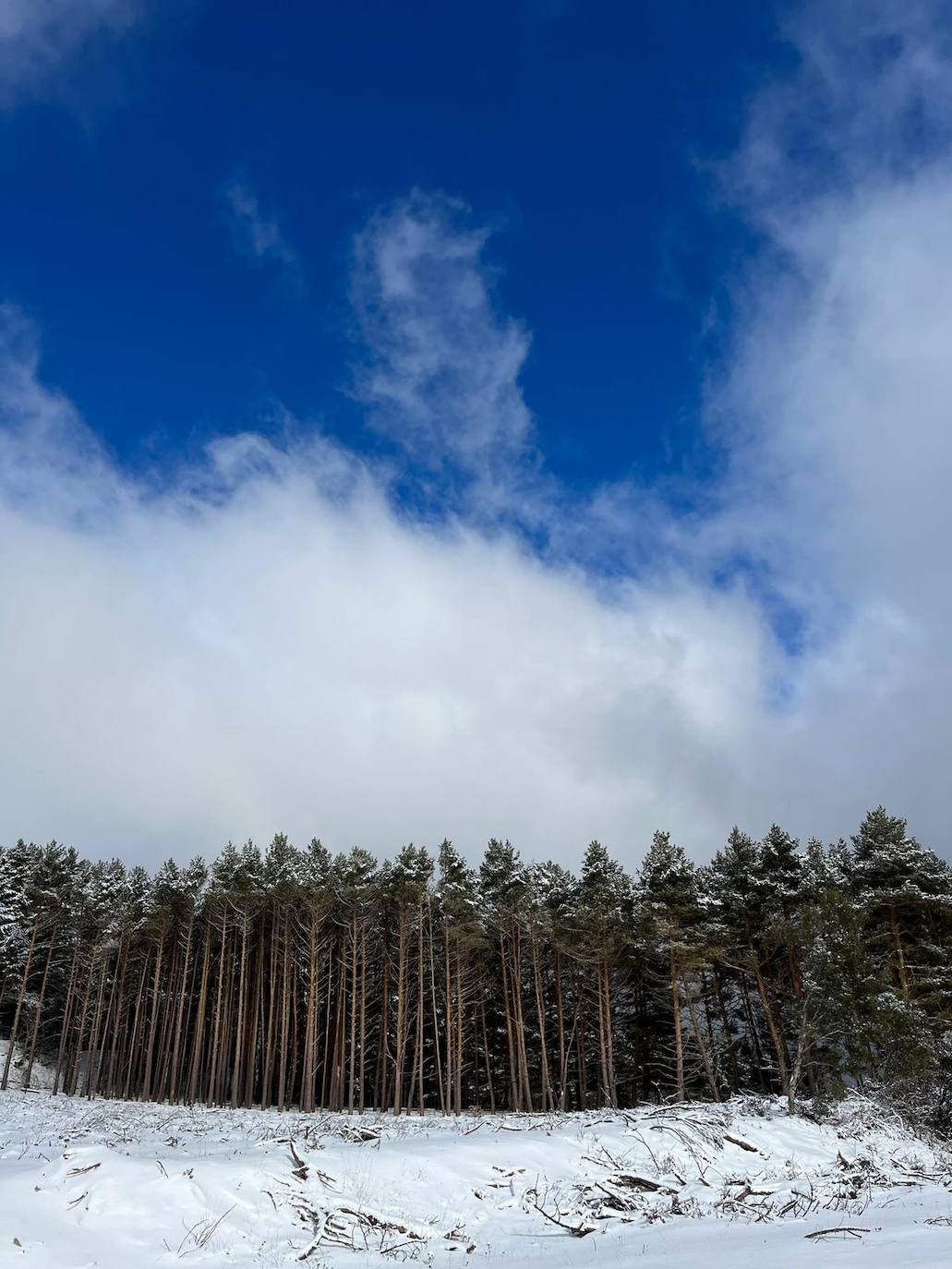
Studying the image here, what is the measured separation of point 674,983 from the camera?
38.9 m

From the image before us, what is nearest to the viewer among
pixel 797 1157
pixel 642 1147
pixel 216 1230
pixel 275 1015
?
pixel 216 1230

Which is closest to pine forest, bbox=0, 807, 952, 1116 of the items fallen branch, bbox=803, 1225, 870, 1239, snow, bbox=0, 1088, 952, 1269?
snow, bbox=0, 1088, 952, 1269

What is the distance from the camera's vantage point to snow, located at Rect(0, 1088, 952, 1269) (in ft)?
34.1

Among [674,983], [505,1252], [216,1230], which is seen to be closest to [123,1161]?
[216,1230]

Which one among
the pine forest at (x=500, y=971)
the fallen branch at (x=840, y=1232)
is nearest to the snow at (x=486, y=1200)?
the fallen branch at (x=840, y=1232)

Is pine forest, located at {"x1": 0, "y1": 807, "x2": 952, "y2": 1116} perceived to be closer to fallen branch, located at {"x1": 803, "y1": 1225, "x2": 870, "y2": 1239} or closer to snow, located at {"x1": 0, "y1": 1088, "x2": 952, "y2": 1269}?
snow, located at {"x1": 0, "y1": 1088, "x2": 952, "y2": 1269}

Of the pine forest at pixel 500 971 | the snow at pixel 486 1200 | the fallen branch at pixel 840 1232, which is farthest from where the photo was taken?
the pine forest at pixel 500 971

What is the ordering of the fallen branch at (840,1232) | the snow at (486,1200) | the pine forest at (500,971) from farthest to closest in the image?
the pine forest at (500,971)
the fallen branch at (840,1232)
the snow at (486,1200)

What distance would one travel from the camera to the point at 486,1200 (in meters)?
14.1

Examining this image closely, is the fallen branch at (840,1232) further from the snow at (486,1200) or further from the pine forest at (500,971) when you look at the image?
the pine forest at (500,971)

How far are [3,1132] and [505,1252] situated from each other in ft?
66.9

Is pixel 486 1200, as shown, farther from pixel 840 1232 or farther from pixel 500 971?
pixel 500 971

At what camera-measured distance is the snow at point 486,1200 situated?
1039cm

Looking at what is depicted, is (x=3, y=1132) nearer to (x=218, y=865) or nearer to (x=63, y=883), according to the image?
(x=218, y=865)
